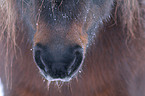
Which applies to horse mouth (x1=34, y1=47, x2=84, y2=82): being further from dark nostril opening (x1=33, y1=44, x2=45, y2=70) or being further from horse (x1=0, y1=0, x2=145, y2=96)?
horse (x1=0, y1=0, x2=145, y2=96)

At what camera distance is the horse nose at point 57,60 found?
67 centimetres

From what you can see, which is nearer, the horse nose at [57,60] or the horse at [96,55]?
the horse nose at [57,60]

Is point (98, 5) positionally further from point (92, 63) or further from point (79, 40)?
point (92, 63)

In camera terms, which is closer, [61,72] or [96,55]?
[61,72]

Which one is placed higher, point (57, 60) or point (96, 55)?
point (57, 60)

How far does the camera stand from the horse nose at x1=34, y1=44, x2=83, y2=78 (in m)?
0.67

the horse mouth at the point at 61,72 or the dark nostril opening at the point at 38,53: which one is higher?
the dark nostril opening at the point at 38,53

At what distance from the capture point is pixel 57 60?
0.67 meters

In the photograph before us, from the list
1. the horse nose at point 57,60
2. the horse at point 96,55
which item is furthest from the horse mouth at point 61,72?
the horse at point 96,55

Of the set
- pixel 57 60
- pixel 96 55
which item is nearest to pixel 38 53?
pixel 57 60

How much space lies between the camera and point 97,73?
1124mm

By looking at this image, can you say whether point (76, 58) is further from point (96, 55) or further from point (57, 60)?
point (96, 55)

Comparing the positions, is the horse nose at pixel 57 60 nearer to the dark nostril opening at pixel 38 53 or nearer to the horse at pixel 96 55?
the dark nostril opening at pixel 38 53

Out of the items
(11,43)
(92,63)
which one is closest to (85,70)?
(92,63)
